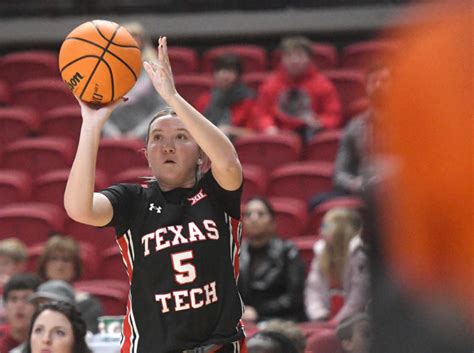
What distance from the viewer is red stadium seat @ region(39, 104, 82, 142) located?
781 cm

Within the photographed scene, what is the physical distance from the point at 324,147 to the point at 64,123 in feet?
7.30

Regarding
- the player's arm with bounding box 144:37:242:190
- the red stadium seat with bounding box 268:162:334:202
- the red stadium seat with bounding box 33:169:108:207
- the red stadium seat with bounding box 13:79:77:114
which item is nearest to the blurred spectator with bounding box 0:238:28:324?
the red stadium seat with bounding box 33:169:108:207

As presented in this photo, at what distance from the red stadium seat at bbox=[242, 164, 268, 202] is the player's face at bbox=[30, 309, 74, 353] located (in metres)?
2.77

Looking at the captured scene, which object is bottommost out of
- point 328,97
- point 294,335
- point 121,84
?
point 294,335

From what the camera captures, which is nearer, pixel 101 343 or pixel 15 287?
pixel 101 343

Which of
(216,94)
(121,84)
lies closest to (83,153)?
(121,84)

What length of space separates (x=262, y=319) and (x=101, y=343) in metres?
1.29

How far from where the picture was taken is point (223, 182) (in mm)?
2756

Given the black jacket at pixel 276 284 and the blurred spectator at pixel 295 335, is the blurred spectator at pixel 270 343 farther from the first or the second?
the black jacket at pixel 276 284

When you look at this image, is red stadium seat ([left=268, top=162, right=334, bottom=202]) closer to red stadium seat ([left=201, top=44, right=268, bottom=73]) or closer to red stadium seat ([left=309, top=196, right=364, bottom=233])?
red stadium seat ([left=309, top=196, right=364, bottom=233])

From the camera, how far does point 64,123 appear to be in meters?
7.84

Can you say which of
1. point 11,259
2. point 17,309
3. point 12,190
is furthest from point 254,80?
point 17,309

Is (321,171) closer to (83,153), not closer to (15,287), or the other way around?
(15,287)

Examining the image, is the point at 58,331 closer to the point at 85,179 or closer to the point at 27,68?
the point at 85,179
